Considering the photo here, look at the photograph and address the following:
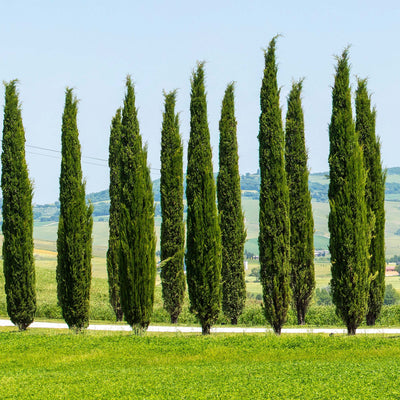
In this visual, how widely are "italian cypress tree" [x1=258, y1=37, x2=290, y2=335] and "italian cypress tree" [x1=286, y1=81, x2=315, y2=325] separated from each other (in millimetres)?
7247

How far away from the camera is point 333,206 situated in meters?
23.1

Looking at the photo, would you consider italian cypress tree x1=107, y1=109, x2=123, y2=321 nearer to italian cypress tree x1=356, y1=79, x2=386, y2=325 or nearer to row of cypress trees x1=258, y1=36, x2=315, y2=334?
row of cypress trees x1=258, y1=36, x2=315, y2=334

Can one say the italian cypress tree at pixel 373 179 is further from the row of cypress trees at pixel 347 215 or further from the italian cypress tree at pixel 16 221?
the italian cypress tree at pixel 16 221

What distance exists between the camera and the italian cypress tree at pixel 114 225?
1292 inches

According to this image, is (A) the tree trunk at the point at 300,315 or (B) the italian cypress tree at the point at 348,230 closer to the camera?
(B) the italian cypress tree at the point at 348,230

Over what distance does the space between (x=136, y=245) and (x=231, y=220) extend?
893 centimetres

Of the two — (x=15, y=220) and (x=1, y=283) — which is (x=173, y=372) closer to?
(x=15, y=220)

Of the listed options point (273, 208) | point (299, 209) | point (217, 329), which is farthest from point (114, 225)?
point (273, 208)

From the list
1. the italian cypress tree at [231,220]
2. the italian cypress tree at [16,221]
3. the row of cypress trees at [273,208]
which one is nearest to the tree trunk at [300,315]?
the italian cypress tree at [231,220]

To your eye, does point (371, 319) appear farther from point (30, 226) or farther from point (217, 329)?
point (30, 226)

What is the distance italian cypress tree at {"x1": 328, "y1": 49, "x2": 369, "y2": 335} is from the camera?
893 inches

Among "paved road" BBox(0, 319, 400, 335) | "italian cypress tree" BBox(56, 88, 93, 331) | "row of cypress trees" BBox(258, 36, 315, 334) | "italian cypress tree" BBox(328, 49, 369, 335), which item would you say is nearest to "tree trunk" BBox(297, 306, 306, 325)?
"paved road" BBox(0, 319, 400, 335)

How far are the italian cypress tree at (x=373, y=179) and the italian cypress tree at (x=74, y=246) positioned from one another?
1263cm

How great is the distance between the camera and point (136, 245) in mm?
22516
